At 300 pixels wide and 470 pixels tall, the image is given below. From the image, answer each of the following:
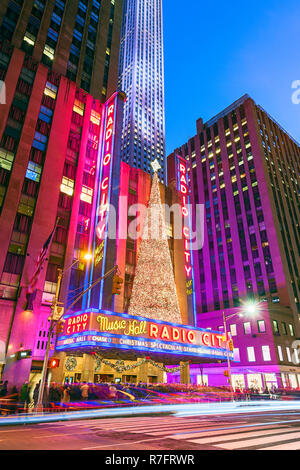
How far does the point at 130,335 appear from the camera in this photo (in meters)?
27.0

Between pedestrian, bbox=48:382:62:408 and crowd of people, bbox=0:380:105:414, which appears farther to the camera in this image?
pedestrian, bbox=48:382:62:408

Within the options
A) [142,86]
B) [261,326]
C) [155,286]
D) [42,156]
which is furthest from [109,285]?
[142,86]

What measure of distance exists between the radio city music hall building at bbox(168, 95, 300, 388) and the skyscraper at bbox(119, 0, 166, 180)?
3196 centimetres

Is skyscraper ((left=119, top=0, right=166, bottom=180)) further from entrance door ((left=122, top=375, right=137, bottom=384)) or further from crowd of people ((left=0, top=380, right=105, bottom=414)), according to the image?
crowd of people ((left=0, top=380, right=105, bottom=414))

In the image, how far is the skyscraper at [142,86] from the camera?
121125 mm

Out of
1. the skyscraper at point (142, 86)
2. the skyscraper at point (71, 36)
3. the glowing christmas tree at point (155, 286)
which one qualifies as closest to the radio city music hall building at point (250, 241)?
the glowing christmas tree at point (155, 286)

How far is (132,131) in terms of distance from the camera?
120 m

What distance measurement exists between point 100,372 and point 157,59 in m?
151

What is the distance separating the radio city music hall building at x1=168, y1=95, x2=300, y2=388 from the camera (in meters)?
53.7

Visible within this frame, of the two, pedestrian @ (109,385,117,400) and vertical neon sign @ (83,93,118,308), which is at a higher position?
vertical neon sign @ (83,93,118,308)

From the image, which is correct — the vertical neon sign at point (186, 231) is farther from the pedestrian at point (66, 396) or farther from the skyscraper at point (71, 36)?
the pedestrian at point (66, 396)

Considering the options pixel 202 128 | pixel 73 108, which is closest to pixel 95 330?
pixel 73 108

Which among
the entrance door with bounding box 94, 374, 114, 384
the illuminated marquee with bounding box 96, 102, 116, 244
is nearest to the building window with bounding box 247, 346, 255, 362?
the entrance door with bounding box 94, 374, 114, 384

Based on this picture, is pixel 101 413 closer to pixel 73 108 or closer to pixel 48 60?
pixel 73 108
